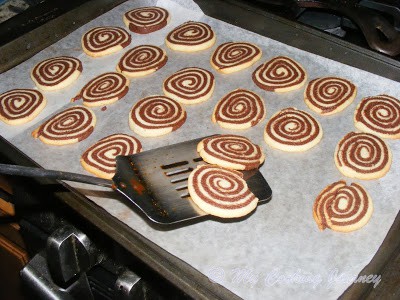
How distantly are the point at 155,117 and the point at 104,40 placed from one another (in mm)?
670

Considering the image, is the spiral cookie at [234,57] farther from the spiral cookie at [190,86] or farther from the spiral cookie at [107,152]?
the spiral cookie at [107,152]

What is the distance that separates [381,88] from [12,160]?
163cm

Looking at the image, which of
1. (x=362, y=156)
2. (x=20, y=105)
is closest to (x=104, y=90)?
(x=20, y=105)

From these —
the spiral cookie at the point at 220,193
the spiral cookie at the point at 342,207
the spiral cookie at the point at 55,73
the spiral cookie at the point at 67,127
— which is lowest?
the spiral cookie at the point at 342,207

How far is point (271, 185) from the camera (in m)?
2.10

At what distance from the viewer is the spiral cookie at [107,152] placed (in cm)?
219

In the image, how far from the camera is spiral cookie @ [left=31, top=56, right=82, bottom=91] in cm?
262

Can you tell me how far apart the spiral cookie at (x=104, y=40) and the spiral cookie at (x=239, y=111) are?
2.35 ft

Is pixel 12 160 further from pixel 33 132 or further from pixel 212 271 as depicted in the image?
pixel 212 271

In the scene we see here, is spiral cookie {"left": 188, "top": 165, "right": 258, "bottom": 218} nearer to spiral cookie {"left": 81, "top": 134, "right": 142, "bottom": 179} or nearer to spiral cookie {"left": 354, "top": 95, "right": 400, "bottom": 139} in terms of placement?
spiral cookie {"left": 81, "top": 134, "right": 142, "bottom": 179}

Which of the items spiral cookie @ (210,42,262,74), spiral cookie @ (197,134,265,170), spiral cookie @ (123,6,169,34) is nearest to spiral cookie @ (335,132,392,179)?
spiral cookie @ (197,134,265,170)

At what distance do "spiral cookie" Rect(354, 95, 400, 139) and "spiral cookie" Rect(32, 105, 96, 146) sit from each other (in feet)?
3.91

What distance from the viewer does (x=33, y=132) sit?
→ 238 centimetres

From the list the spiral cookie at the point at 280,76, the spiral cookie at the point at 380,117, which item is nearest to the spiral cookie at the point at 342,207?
the spiral cookie at the point at 380,117
